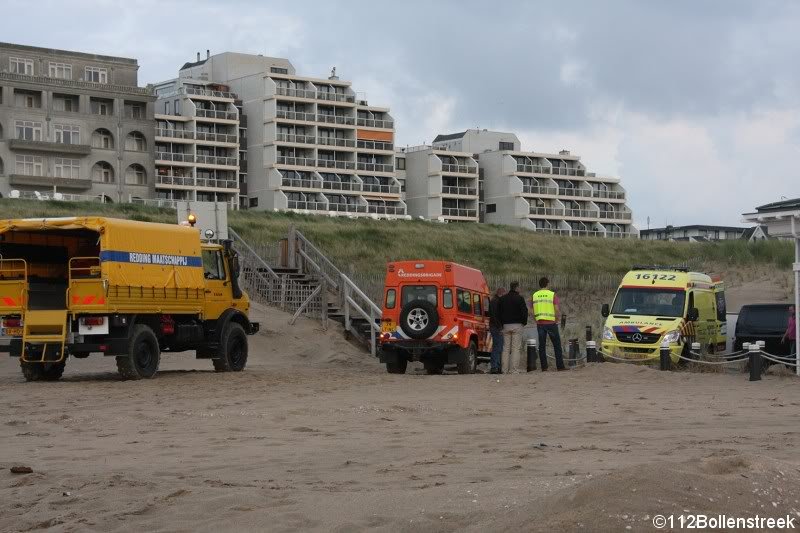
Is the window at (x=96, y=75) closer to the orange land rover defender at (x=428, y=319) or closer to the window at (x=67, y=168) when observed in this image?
the window at (x=67, y=168)

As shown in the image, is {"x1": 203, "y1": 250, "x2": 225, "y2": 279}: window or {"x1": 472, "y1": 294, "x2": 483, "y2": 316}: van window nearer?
{"x1": 203, "y1": 250, "x2": 225, "y2": 279}: window

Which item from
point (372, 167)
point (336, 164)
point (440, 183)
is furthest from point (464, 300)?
point (440, 183)

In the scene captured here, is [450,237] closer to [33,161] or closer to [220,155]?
[33,161]

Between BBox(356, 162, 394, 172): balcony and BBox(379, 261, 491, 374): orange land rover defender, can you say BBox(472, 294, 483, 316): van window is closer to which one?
BBox(379, 261, 491, 374): orange land rover defender

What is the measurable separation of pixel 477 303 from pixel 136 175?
7527 centimetres

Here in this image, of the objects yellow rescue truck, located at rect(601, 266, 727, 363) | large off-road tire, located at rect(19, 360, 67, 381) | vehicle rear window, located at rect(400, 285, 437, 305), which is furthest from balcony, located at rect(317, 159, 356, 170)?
large off-road tire, located at rect(19, 360, 67, 381)

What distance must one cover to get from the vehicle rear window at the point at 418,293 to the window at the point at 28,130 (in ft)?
233

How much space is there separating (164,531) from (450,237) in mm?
53074

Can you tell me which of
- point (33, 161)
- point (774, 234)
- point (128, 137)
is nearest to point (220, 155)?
point (128, 137)

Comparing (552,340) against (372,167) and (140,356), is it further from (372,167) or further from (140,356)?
(372,167)

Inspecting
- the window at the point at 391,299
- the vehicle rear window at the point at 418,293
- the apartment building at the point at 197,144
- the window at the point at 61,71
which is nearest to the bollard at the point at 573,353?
the vehicle rear window at the point at 418,293

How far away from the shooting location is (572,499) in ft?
24.4

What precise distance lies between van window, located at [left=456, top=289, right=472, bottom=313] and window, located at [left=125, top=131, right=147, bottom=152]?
248 feet

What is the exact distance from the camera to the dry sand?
7.86 meters
